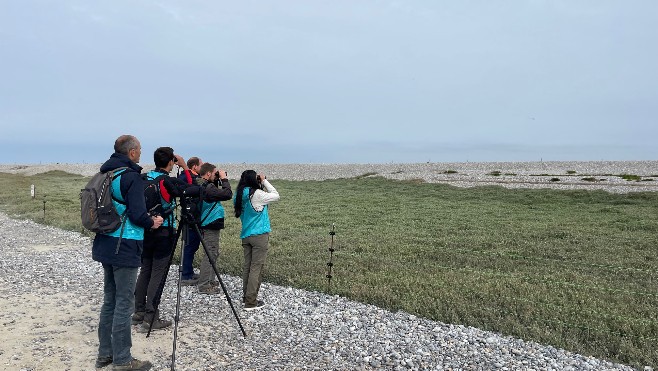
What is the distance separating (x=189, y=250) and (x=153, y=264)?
2.72 metres

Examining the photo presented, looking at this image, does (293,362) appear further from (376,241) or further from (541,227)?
(541,227)

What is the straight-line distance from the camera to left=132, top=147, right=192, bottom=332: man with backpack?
21.0 feet

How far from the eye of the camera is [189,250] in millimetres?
9836

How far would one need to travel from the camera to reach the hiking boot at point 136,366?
5680mm

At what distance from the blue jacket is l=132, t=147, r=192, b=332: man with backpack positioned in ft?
3.02

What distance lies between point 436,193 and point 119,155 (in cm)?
3116

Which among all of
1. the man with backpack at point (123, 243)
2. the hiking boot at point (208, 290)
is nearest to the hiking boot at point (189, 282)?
the hiking boot at point (208, 290)

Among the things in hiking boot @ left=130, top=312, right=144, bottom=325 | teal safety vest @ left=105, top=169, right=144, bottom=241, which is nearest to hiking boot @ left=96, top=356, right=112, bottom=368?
hiking boot @ left=130, top=312, right=144, bottom=325

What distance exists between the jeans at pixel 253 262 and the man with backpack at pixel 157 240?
146cm

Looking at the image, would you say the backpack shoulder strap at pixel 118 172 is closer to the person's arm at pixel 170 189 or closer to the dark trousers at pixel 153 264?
the person's arm at pixel 170 189

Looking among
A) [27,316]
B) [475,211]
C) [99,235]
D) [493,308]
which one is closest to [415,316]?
[493,308]

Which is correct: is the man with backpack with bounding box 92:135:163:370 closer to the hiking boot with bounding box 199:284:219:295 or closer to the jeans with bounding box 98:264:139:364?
the jeans with bounding box 98:264:139:364

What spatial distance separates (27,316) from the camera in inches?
312

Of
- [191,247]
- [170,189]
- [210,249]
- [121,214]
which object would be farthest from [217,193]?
[191,247]
